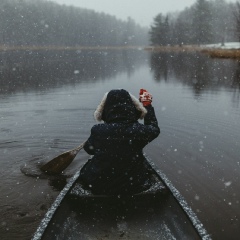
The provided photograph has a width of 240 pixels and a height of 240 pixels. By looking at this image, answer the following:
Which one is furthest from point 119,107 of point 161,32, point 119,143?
point 161,32

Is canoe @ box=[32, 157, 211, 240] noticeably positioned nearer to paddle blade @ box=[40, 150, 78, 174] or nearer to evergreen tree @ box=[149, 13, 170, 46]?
paddle blade @ box=[40, 150, 78, 174]

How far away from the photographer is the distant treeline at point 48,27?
301 ft

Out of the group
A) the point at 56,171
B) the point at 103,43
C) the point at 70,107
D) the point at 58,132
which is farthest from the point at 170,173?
the point at 103,43

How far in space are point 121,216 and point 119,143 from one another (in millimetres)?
934

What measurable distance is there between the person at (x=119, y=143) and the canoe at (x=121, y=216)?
0.20 metres

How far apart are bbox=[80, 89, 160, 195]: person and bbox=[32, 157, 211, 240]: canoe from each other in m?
0.20

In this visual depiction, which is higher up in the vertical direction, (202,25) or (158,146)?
(202,25)

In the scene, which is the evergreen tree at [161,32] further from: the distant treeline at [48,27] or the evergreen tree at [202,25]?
the distant treeline at [48,27]

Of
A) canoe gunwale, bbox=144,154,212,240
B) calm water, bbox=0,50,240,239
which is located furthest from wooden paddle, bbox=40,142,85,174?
canoe gunwale, bbox=144,154,212,240

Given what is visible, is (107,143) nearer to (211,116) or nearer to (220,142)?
(220,142)

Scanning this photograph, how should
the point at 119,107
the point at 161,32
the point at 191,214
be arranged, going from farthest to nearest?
the point at 161,32 → the point at 119,107 → the point at 191,214

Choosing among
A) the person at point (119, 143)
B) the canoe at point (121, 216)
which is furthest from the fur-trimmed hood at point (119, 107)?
the canoe at point (121, 216)

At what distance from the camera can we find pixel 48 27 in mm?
102375

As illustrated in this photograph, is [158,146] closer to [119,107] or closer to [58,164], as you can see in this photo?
[58,164]
